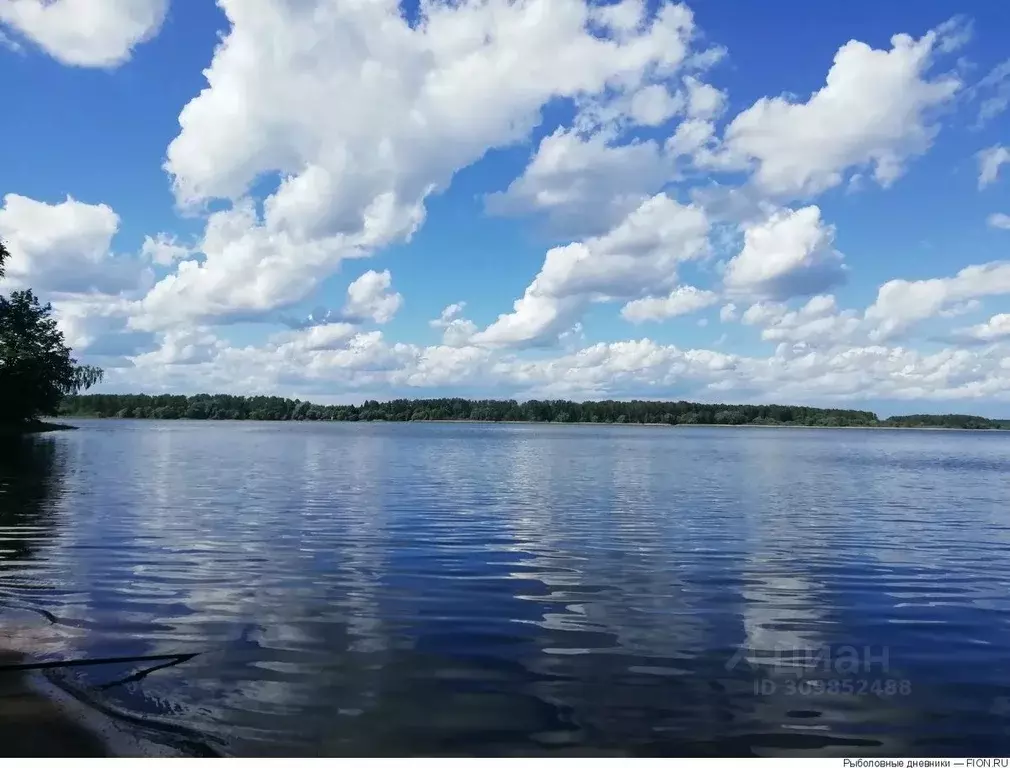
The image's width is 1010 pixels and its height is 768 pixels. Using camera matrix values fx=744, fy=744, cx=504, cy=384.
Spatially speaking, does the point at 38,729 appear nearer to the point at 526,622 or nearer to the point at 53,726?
the point at 53,726

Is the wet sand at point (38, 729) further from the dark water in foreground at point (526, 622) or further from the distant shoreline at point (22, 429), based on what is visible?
the distant shoreline at point (22, 429)

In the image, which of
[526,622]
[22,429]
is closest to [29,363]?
[22,429]

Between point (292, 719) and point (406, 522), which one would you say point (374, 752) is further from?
point (406, 522)

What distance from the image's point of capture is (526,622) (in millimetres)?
16312

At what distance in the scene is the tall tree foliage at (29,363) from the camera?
340 feet

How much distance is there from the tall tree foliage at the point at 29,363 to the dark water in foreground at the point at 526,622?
7998 cm

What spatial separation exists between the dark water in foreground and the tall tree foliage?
7998 cm

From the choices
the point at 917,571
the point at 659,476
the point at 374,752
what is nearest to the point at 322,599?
the point at 374,752

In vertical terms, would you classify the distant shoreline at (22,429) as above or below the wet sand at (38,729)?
above

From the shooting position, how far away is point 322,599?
18.1 metres

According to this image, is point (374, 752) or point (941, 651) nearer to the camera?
point (374, 752)

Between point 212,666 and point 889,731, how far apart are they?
10884 mm
